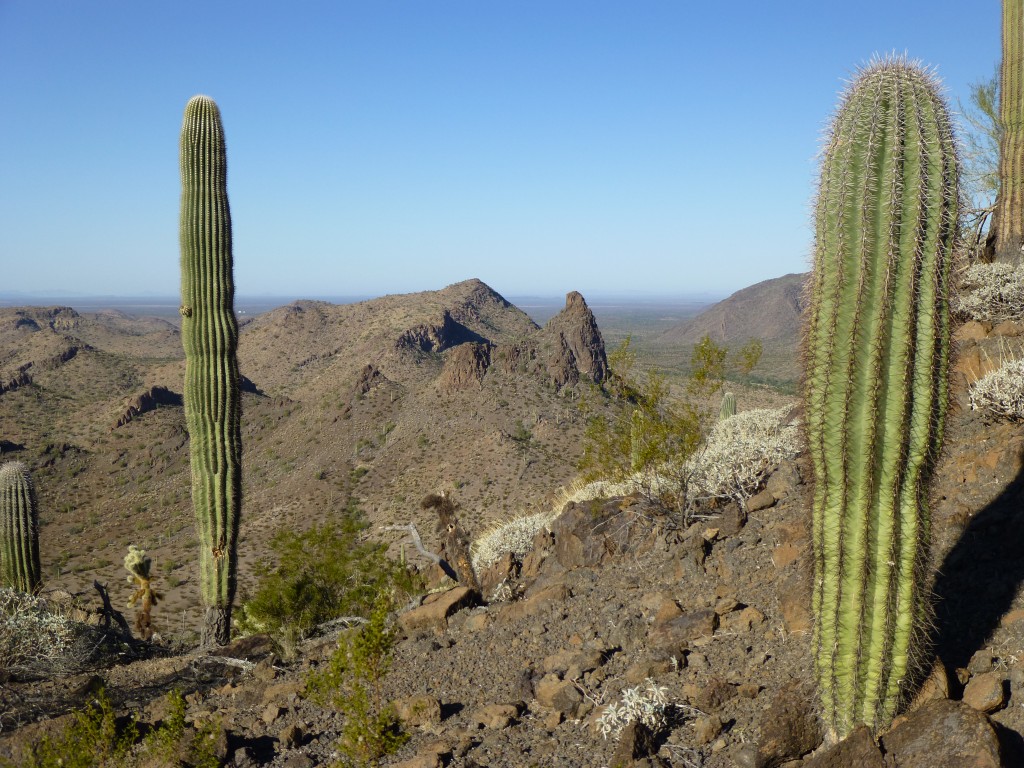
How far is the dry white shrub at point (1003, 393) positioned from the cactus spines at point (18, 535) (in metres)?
12.0

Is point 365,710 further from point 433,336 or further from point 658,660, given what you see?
point 433,336

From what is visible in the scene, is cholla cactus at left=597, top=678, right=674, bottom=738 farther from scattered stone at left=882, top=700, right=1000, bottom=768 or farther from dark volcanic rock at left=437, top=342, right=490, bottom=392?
dark volcanic rock at left=437, top=342, right=490, bottom=392

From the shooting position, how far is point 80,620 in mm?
9070

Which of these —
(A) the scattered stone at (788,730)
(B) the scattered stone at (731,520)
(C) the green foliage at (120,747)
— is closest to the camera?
(A) the scattered stone at (788,730)

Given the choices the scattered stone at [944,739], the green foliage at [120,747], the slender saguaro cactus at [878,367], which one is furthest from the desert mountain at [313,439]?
the scattered stone at [944,739]

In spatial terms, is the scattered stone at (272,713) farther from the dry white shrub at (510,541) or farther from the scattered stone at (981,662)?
the scattered stone at (981,662)

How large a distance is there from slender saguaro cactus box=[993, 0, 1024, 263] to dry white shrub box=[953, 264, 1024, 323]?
2.15 metres

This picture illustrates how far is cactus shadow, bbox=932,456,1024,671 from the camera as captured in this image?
14.3 ft

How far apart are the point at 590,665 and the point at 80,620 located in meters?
6.78

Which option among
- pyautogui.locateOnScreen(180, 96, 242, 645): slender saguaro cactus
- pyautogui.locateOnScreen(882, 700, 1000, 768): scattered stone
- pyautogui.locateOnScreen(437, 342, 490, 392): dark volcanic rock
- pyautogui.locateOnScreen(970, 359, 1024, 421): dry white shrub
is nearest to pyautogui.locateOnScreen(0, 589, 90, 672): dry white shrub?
pyautogui.locateOnScreen(180, 96, 242, 645): slender saguaro cactus

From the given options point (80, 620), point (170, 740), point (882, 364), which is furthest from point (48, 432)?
point (882, 364)

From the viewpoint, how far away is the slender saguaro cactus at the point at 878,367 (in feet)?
11.5

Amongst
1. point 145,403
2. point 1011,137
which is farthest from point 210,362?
point 145,403

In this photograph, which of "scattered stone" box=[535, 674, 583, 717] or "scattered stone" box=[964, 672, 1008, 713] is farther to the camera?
"scattered stone" box=[535, 674, 583, 717]
